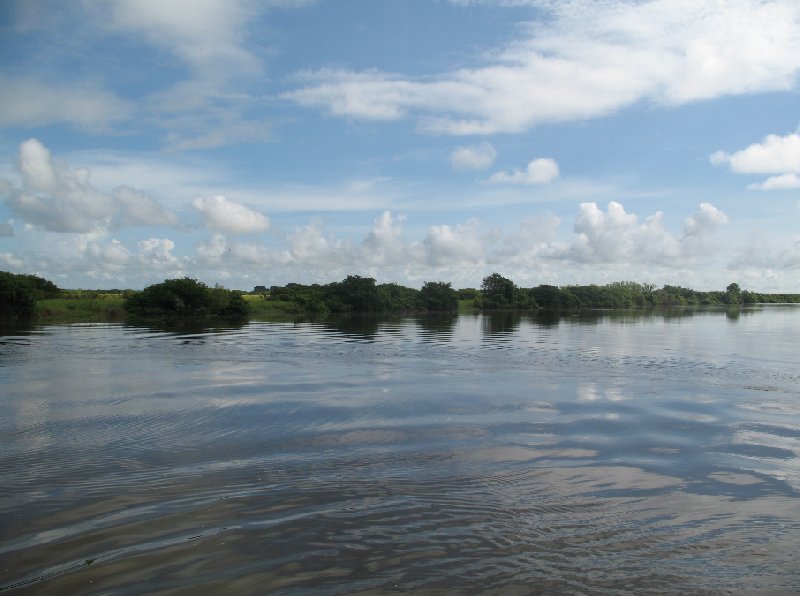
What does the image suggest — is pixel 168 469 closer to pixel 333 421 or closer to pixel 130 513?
pixel 130 513

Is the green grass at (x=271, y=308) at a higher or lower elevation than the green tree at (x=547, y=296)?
lower

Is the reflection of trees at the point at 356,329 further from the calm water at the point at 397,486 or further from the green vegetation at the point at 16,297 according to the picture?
the green vegetation at the point at 16,297

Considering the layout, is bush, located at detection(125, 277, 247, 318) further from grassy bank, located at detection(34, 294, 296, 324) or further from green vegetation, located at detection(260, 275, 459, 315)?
green vegetation, located at detection(260, 275, 459, 315)

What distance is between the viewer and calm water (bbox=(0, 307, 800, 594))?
6082 millimetres

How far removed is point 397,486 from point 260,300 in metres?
87.6

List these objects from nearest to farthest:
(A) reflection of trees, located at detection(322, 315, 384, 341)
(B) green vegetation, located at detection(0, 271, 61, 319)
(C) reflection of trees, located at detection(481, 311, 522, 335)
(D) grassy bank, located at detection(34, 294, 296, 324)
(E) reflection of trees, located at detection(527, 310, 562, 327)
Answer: (A) reflection of trees, located at detection(322, 315, 384, 341), (C) reflection of trees, located at detection(481, 311, 522, 335), (B) green vegetation, located at detection(0, 271, 61, 319), (D) grassy bank, located at detection(34, 294, 296, 324), (E) reflection of trees, located at detection(527, 310, 562, 327)

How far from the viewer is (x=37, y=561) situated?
620 centimetres

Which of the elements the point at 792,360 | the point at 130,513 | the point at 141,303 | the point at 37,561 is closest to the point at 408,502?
the point at 130,513

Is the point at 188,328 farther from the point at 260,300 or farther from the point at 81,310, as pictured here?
the point at 260,300

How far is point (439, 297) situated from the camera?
383 ft

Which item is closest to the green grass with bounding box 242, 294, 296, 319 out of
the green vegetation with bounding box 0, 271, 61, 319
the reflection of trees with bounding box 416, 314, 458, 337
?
the reflection of trees with bounding box 416, 314, 458, 337

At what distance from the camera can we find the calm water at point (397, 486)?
20.0 feet

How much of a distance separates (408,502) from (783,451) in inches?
318

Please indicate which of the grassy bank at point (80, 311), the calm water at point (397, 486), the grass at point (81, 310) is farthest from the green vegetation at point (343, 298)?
the calm water at point (397, 486)
